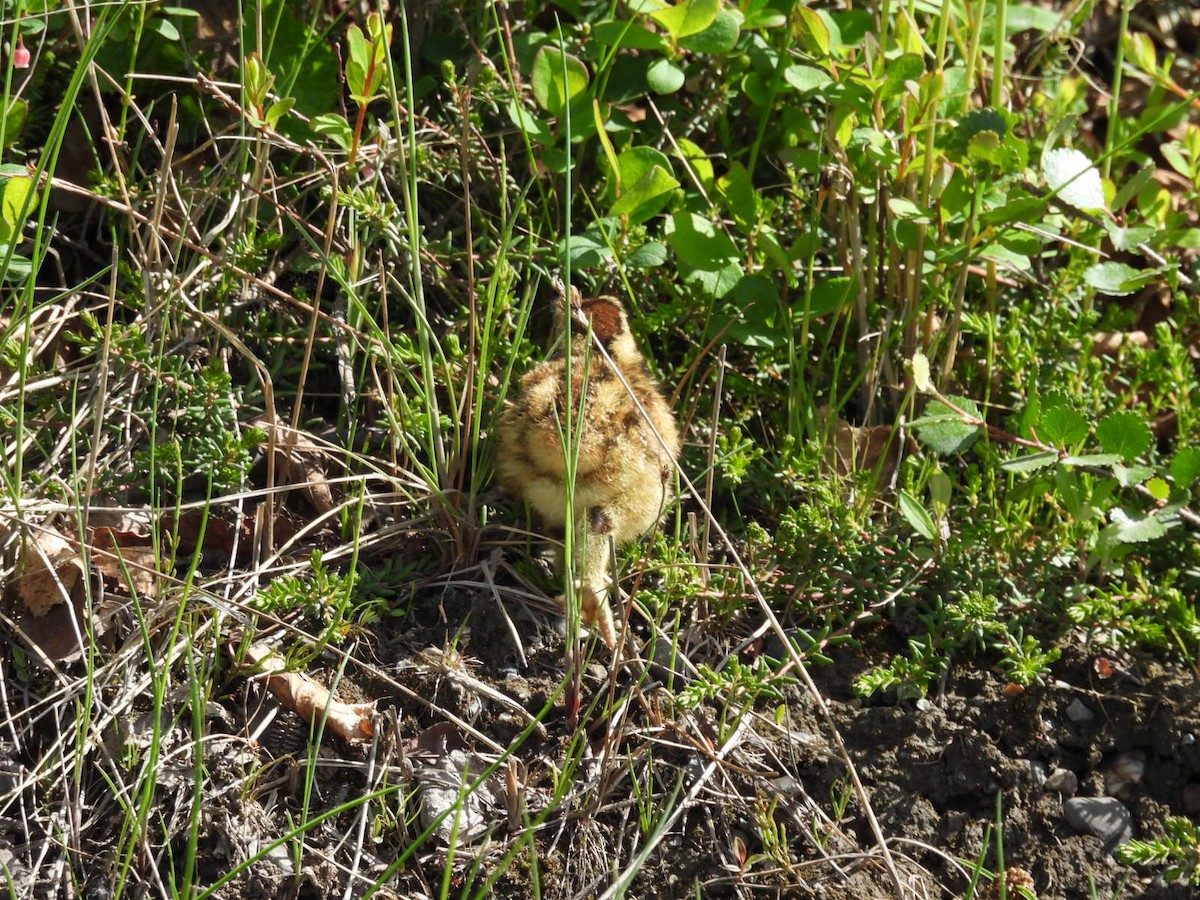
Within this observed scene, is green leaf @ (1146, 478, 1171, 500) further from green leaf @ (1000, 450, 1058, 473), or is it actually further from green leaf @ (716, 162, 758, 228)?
green leaf @ (716, 162, 758, 228)

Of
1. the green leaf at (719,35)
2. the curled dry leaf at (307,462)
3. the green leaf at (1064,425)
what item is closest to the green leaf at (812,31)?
the green leaf at (719,35)

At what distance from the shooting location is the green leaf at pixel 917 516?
9.65 feet

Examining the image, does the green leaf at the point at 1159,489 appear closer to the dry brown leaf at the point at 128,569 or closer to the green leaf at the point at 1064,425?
the green leaf at the point at 1064,425

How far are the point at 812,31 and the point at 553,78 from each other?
68 centimetres

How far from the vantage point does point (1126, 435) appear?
9.55ft

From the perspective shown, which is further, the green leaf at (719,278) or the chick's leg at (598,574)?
the green leaf at (719,278)

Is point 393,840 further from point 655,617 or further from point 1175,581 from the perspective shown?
point 1175,581

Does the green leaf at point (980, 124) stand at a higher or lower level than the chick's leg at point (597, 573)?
higher

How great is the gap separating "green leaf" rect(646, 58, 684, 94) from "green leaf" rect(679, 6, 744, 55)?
75 mm

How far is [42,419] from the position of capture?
304cm

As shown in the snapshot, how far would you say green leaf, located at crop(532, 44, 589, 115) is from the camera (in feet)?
10.5

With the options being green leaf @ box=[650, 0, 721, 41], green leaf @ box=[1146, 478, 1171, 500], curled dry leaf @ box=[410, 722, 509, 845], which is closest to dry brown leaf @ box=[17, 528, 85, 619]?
curled dry leaf @ box=[410, 722, 509, 845]

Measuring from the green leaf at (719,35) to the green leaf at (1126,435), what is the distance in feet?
4.45

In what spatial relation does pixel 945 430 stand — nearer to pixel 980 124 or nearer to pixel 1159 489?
pixel 1159 489
